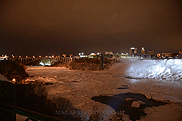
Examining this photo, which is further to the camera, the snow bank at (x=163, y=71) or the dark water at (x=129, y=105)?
the snow bank at (x=163, y=71)

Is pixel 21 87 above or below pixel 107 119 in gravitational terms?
above

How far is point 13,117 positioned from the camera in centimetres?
237

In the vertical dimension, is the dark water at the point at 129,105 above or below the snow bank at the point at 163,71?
below

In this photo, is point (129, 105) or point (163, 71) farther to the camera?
point (163, 71)

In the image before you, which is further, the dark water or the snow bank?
the snow bank

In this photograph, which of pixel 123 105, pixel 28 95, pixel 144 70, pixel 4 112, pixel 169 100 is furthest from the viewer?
pixel 144 70

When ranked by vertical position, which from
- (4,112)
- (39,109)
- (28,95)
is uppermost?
(4,112)

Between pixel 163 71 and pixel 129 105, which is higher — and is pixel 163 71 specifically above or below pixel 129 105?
above

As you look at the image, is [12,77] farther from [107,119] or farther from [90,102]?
[107,119]

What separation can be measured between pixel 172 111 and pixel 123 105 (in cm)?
215

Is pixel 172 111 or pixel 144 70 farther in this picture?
pixel 144 70

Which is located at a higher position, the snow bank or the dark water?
the snow bank

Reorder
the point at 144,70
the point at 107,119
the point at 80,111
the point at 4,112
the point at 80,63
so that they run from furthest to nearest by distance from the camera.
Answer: the point at 80,63 → the point at 144,70 → the point at 80,111 → the point at 107,119 → the point at 4,112

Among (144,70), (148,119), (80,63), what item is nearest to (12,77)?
(148,119)
